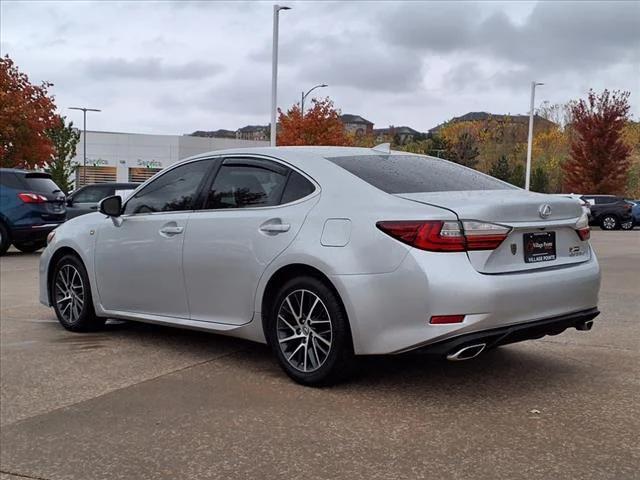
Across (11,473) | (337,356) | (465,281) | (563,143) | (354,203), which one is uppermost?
(563,143)

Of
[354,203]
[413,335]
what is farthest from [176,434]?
[354,203]

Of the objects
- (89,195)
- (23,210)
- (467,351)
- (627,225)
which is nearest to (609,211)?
(627,225)

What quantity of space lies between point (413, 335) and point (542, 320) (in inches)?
32.1

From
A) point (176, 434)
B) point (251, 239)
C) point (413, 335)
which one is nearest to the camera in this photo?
point (176, 434)

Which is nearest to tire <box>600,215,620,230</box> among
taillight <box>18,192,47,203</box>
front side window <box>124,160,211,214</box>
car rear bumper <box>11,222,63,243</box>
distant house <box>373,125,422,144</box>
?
car rear bumper <box>11,222,63,243</box>

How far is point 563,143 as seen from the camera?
2825 inches

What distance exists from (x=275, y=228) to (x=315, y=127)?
34613 millimetres

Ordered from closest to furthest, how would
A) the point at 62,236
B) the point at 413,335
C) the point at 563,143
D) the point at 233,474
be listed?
the point at 233,474 → the point at 413,335 → the point at 62,236 → the point at 563,143

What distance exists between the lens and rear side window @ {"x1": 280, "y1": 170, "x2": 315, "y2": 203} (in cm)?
497

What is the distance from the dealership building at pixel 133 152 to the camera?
66688 mm

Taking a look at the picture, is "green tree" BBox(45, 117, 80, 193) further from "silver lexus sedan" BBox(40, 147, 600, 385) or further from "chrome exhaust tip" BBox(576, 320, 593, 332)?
"chrome exhaust tip" BBox(576, 320, 593, 332)

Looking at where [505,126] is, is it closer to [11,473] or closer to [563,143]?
[563,143]

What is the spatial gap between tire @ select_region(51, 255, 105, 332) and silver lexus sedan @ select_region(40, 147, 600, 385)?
58 cm

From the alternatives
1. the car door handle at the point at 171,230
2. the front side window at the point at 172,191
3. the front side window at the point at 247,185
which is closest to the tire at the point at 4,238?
the front side window at the point at 172,191
